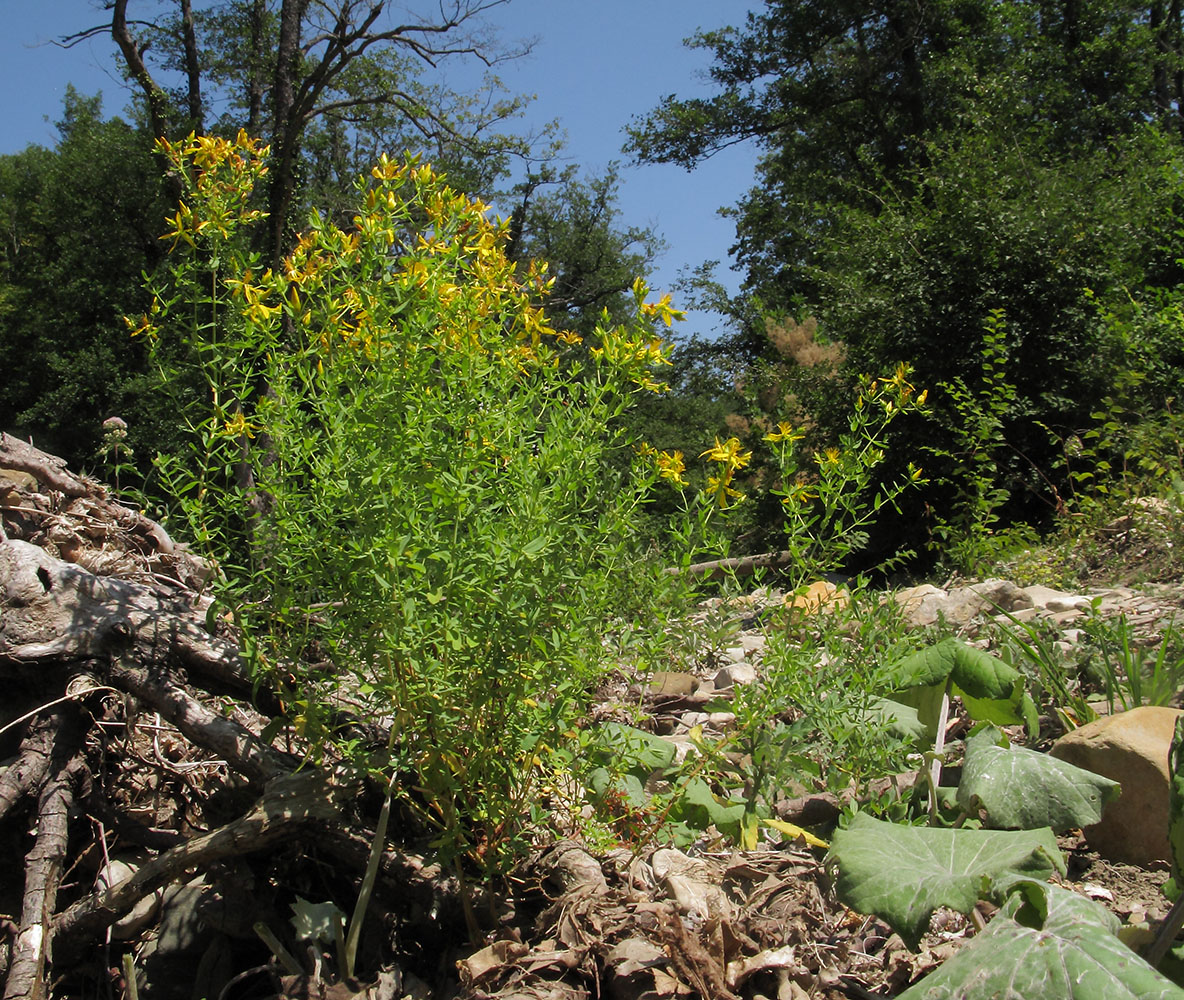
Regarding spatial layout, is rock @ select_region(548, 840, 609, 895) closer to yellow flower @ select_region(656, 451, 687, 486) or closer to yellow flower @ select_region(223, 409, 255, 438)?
yellow flower @ select_region(656, 451, 687, 486)

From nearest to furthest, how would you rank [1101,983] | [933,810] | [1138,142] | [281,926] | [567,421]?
[1101,983], [567,421], [281,926], [933,810], [1138,142]

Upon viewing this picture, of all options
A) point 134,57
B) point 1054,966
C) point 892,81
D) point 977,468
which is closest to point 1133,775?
point 1054,966

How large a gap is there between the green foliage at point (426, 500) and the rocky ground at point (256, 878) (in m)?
0.17

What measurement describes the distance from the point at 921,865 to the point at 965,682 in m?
0.86

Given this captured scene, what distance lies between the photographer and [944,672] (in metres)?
2.21

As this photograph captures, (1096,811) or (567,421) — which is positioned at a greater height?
(567,421)

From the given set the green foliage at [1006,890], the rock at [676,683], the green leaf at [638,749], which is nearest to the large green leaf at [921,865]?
the green foliage at [1006,890]

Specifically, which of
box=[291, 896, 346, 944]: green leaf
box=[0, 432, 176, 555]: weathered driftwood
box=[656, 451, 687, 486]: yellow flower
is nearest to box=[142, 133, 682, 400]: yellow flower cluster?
box=[656, 451, 687, 486]: yellow flower

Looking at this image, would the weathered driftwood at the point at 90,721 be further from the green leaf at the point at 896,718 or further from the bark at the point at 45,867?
the green leaf at the point at 896,718

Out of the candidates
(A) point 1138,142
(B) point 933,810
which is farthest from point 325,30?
(B) point 933,810

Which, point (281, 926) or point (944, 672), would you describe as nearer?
point (281, 926)

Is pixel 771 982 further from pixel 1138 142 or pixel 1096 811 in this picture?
pixel 1138 142

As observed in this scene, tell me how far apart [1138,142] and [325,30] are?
1047cm

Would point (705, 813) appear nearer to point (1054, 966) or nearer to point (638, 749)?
point (638, 749)
